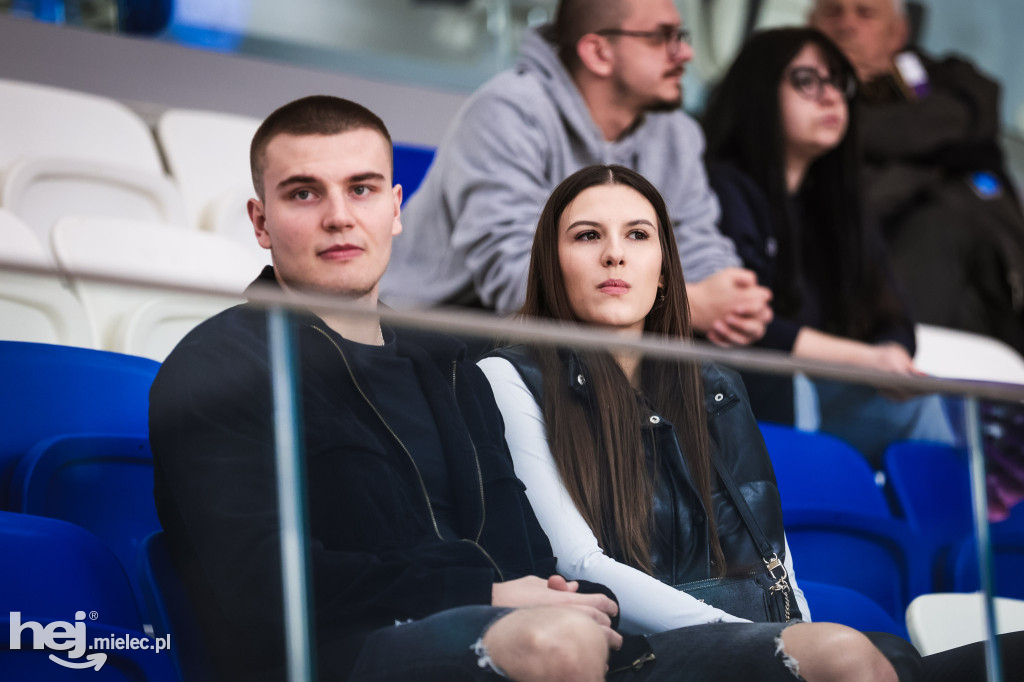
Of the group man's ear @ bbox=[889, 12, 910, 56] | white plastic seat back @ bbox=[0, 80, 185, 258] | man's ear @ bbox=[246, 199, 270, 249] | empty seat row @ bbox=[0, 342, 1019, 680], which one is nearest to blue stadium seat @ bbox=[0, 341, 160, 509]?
empty seat row @ bbox=[0, 342, 1019, 680]

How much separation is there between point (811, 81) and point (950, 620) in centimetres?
117

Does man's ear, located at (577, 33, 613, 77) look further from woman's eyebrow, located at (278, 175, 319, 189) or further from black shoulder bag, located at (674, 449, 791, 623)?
black shoulder bag, located at (674, 449, 791, 623)

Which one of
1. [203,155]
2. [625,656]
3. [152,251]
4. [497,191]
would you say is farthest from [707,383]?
[203,155]

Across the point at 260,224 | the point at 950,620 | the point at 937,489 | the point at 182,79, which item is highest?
the point at 182,79

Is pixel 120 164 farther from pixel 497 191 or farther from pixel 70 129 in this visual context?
pixel 497 191

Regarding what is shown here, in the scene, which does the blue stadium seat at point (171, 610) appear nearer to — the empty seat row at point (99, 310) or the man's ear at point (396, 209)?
the empty seat row at point (99, 310)

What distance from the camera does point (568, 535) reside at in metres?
0.92

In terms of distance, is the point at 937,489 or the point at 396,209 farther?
the point at 396,209

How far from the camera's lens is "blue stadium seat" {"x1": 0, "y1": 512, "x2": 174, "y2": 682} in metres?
0.85

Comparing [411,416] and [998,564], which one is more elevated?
[411,416]

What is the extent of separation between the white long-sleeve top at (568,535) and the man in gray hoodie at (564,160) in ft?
2.19

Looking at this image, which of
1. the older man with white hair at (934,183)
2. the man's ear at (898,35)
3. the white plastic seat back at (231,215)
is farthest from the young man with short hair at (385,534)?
the man's ear at (898,35)

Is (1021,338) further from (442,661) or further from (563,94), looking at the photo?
(442,661)

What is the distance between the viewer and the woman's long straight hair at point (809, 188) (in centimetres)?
198
